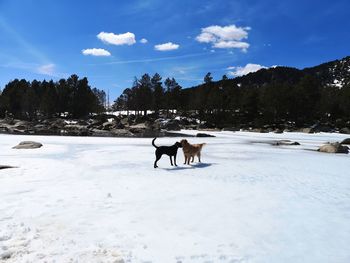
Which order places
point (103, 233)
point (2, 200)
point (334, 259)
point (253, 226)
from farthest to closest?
1. point (2, 200)
2. point (253, 226)
3. point (103, 233)
4. point (334, 259)

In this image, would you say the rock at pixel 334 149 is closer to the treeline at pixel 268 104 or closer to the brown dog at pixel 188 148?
the brown dog at pixel 188 148

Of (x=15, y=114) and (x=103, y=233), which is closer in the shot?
(x=103, y=233)

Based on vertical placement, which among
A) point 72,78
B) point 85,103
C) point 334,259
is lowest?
point 334,259

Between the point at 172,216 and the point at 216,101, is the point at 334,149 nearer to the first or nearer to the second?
the point at 172,216

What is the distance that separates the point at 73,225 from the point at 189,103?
319 feet

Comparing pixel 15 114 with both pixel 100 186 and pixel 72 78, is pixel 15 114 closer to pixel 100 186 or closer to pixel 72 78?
pixel 72 78

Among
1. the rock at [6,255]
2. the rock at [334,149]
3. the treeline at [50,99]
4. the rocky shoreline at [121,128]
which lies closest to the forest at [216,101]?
the treeline at [50,99]

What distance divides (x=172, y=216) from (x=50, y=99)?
94.0 meters

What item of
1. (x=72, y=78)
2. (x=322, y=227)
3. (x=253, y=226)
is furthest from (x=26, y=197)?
(x=72, y=78)

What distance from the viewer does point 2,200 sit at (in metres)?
8.56

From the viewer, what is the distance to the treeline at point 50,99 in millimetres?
95375

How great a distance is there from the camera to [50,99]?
94625mm

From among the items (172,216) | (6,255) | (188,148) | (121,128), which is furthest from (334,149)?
(121,128)

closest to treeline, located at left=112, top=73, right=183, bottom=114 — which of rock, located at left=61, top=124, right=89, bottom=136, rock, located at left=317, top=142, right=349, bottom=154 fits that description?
rock, located at left=61, top=124, right=89, bottom=136
